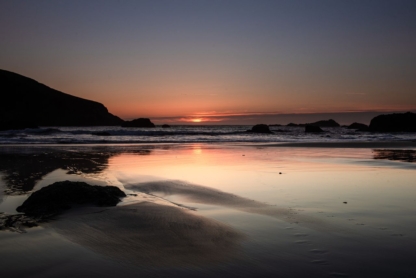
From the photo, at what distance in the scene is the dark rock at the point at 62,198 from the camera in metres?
4.83

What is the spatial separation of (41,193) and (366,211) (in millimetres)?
5116

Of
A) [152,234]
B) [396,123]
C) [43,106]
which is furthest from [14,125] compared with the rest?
[43,106]

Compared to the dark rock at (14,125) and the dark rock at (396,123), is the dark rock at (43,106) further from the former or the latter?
the dark rock at (396,123)

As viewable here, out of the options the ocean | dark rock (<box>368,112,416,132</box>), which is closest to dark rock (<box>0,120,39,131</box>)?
the ocean

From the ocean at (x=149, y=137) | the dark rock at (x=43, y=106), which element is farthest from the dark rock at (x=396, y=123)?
the dark rock at (x=43, y=106)

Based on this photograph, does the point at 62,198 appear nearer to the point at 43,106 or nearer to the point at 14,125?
the point at 14,125

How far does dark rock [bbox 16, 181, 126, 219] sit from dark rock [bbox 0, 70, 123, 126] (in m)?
100

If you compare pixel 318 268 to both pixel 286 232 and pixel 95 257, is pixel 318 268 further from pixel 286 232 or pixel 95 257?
pixel 95 257

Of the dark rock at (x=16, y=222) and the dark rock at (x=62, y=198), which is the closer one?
the dark rock at (x=16, y=222)

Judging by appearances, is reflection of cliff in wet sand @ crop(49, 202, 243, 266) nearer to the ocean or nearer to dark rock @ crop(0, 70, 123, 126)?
the ocean

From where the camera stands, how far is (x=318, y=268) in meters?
2.96

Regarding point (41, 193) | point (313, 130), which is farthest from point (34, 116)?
point (41, 193)

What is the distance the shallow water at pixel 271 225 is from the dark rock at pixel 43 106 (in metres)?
99.6

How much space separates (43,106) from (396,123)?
101 meters
